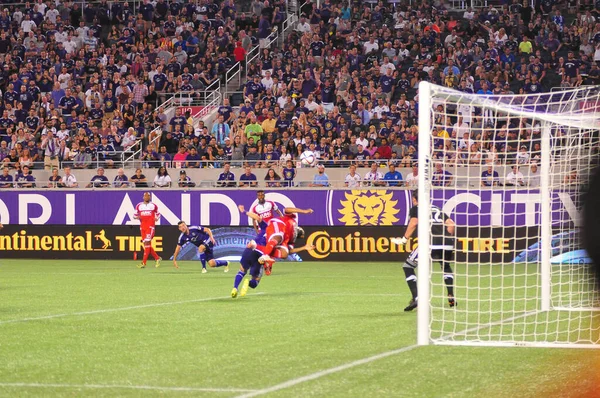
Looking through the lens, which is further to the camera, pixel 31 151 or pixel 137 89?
pixel 137 89

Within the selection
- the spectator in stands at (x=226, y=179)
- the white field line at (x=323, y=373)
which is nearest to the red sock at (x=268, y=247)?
the white field line at (x=323, y=373)

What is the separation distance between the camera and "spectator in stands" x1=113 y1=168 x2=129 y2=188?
30.7m

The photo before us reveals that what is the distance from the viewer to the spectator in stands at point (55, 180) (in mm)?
31125

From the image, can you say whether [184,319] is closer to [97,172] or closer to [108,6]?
[97,172]

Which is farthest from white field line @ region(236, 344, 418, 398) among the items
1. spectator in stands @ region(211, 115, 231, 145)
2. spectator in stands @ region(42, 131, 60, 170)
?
spectator in stands @ region(42, 131, 60, 170)

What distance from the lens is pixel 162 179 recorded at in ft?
99.4

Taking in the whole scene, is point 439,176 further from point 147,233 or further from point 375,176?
point 147,233

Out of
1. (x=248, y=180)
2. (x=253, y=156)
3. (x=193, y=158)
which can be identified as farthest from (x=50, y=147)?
(x=248, y=180)

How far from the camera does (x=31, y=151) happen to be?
1294 inches

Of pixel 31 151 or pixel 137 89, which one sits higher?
pixel 137 89

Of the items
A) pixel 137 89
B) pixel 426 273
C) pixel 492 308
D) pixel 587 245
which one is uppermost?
pixel 137 89

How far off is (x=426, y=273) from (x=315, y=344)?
142 centimetres

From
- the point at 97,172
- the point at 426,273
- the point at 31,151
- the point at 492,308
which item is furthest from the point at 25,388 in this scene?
the point at 31,151

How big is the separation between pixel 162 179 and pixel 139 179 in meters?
0.76
